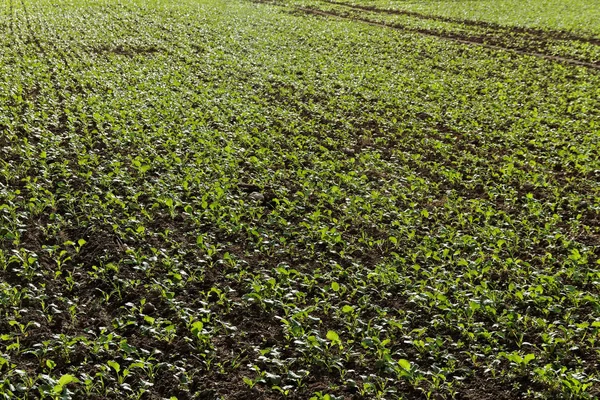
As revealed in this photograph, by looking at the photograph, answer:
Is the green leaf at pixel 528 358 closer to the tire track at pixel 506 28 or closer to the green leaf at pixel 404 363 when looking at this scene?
the green leaf at pixel 404 363

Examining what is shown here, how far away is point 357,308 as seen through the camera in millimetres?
6348

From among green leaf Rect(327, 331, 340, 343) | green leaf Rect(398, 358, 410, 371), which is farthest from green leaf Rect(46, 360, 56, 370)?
green leaf Rect(398, 358, 410, 371)

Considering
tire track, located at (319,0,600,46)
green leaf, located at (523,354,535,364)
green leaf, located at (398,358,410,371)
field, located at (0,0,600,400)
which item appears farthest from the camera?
tire track, located at (319,0,600,46)

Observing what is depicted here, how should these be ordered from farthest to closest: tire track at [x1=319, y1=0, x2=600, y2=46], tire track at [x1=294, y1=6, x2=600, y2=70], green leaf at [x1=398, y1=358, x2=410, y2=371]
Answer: tire track at [x1=319, y1=0, x2=600, y2=46]
tire track at [x1=294, y1=6, x2=600, y2=70]
green leaf at [x1=398, y1=358, x2=410, y2=371]

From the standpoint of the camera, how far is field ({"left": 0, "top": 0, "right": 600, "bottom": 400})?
212 inches

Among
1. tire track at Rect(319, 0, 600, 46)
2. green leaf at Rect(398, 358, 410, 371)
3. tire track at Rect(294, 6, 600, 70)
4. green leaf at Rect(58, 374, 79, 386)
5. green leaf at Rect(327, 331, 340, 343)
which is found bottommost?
green leaf at Rect(58, 374, 79, 386)

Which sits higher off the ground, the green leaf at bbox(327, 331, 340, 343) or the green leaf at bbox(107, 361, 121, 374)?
the green leaf at bbox(327, 331, 340, 343)

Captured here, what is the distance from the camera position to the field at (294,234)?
539cm

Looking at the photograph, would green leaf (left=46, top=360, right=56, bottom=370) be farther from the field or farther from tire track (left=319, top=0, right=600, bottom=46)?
tire track (left=319, top=0, right=600, bottom=46)

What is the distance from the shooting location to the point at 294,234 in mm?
7930

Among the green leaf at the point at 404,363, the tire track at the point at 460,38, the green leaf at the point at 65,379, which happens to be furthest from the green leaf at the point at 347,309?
the tire track at the point at 460,38

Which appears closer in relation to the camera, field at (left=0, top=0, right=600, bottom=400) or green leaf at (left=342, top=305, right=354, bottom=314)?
field at (left=0, top=0, right=600, bottom=400)

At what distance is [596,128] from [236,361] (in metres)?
11.3

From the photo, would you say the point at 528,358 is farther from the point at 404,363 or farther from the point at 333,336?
the point at 333,336
